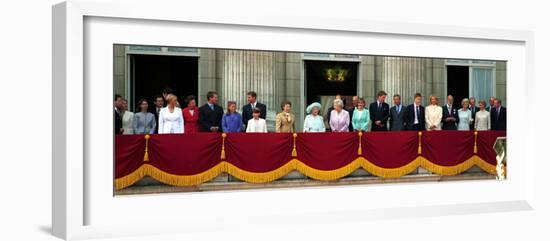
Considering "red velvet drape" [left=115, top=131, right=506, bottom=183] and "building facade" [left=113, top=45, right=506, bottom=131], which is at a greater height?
"building facade" [left=113, top=45, right=506, bottom=131]

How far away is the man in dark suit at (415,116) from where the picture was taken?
52.0ft

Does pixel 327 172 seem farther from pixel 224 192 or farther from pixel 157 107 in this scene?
pixel 157 107

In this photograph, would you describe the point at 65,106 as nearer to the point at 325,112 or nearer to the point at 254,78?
the point at 254,78

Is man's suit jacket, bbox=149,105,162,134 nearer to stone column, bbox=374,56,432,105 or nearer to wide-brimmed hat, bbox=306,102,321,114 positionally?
wide-brimmed hat, bbox=306,102,321,114

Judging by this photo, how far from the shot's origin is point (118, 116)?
42.8 feet

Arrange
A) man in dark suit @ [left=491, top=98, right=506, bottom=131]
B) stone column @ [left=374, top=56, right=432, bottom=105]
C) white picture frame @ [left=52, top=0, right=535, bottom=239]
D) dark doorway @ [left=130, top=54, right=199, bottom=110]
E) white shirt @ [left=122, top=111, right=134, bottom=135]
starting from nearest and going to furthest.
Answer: white picture frame @ [left=52, top=0, right=535, bottom=239] → white shirt @ [left=122, top=111, right=134, bottom=135] → dark doorway @ [left=130, top=54, right=199, bottom=110] → stone column @ [left=374, top=56, right=432, bottom=105] → man in dark suit @ [left=491, top=98, right=506, bottom=131]

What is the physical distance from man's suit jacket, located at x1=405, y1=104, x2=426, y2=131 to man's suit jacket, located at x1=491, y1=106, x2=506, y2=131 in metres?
1.29

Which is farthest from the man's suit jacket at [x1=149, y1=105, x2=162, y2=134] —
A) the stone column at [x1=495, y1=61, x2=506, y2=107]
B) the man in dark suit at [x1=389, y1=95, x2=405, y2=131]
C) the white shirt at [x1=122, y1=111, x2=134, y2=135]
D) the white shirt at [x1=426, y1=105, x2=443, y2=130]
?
the stone column at [x1=495, y1=61, x2=506, y2=107]

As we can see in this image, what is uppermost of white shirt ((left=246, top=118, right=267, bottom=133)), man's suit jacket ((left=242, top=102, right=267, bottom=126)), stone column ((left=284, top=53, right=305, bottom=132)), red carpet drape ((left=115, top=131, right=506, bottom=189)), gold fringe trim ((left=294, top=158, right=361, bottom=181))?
stone column ((left=284, top=53, right=305, bottom=132))

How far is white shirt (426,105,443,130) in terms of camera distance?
52.4ft

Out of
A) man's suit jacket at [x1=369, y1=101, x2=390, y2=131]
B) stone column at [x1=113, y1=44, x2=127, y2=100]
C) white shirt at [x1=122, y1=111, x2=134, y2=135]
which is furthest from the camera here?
man's suit jacket at [x1=369, y1=101, x2=390, y2=131]

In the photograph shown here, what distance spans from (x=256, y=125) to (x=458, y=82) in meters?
3.97

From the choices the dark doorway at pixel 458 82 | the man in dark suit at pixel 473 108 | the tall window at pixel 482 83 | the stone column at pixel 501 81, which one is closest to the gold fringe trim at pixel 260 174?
the dark doorway at pixel 458 82

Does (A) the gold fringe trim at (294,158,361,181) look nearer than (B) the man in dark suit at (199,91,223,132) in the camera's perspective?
No
